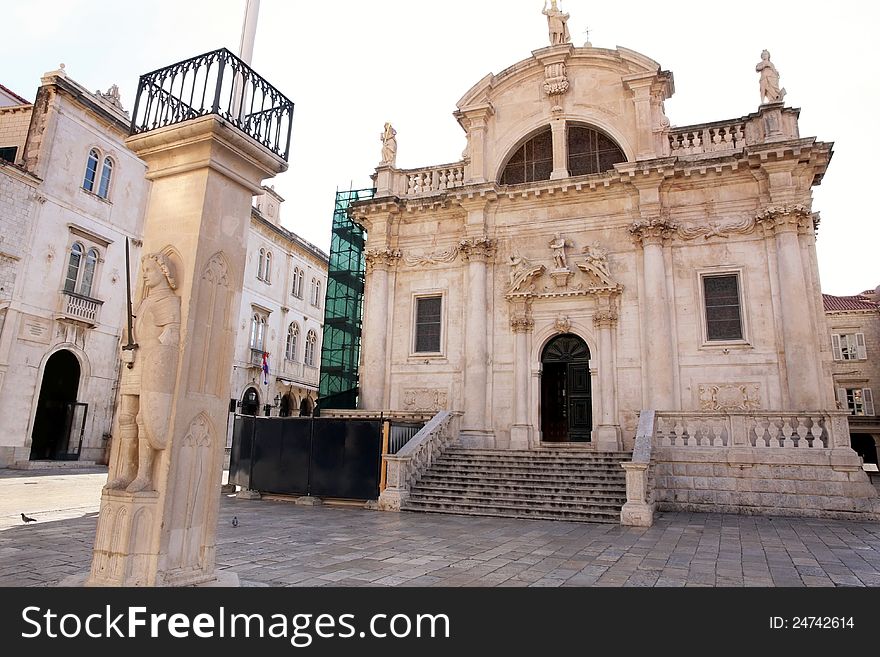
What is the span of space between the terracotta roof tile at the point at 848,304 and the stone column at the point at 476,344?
30318mm

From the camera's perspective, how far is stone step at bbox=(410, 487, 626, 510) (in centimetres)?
1309

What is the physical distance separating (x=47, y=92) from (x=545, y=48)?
19685 mm

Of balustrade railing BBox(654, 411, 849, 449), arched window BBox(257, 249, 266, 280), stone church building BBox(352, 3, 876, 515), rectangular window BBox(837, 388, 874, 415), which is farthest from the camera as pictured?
rectangular window BBox(837, 388, 874, 415)

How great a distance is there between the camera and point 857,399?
125ft

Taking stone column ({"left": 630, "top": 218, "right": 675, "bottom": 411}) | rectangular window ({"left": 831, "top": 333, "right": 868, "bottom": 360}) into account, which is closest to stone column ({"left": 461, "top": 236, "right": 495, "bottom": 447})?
stone column ({"left": 630, "top": 218, "right": 675, "bottom": 411})

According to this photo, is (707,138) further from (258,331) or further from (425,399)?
(258,331)

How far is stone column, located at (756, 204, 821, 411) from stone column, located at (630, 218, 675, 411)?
9.41 feet

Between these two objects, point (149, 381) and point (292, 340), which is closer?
point (149, 381)

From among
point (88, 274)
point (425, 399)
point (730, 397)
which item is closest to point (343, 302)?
point (425, 399)

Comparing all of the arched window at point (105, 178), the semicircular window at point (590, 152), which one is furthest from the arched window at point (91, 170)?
the semicircular window at point (590, 152)

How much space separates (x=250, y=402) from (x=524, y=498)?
78.8 ft

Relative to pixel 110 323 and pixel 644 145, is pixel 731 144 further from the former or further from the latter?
pixel 110 323

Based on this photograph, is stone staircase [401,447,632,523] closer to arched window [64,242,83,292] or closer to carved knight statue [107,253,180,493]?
carved knight statue [107,253,180,493]

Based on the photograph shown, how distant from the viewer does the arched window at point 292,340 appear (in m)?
38.1
